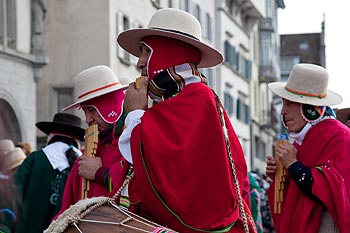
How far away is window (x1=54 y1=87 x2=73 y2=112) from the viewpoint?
28.0 meters

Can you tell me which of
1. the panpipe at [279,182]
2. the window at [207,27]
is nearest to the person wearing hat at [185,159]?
the panpipe at [279,182]

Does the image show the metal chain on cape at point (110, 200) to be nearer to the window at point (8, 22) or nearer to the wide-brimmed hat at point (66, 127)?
the wide-brimmed hat at point (66, 127)

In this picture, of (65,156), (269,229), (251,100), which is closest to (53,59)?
(269,229)

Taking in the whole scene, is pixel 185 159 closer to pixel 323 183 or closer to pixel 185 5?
pixel 323 183

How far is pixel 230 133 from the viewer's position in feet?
15.7

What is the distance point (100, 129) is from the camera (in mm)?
6770

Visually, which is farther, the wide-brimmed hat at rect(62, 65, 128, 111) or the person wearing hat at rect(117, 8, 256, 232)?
the wide-brimmed hat at rect(62, 65, 128, 111)

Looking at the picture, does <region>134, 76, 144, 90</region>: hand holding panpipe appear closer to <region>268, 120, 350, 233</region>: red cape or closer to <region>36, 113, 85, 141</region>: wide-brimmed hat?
<region>268, 120, 350, 233</region>: red cape

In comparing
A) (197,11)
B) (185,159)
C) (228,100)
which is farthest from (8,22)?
(228,100)

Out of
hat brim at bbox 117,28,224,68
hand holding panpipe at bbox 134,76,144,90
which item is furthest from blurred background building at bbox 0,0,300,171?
hand holding panpipe at bbox 134,76,144,90

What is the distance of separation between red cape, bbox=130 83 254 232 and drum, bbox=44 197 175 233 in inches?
5.5

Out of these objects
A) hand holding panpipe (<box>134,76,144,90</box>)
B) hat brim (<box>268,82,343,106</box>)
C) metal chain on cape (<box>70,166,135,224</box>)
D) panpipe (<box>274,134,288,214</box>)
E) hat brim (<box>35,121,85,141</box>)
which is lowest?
panpipe (<box>274,134,288,214</box>)

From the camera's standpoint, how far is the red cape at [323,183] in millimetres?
6602

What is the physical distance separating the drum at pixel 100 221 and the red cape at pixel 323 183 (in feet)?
8.43
